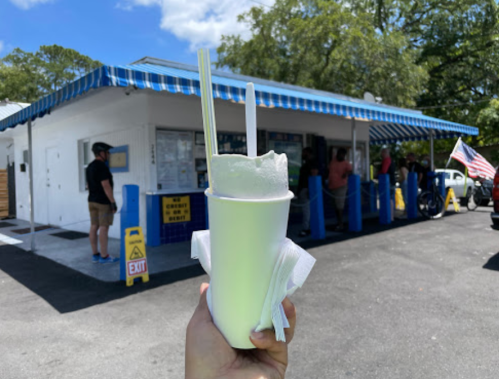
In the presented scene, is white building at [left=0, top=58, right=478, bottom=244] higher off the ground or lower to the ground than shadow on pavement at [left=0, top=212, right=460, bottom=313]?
higher

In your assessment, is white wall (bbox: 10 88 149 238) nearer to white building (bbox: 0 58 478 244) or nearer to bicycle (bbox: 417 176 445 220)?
white building (bbox: 0 58 478 244)

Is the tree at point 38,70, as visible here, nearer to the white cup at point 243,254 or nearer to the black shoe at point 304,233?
the black shoe at point 304,233

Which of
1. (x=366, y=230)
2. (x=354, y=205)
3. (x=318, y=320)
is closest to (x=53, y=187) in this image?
(x=354, y=205)

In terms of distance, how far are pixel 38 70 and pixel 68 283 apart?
32.1 meters

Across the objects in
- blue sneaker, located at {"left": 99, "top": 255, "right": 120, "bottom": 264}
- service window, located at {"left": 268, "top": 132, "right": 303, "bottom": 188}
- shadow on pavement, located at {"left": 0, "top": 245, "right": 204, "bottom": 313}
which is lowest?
shadow on pavement, located at {"left": 0, "top": 245, "right": 204, "bottom": 313}

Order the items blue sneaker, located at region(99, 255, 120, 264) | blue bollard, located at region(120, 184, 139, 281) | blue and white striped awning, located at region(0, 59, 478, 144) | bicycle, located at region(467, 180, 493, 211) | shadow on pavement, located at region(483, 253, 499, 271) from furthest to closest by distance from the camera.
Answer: bicycle, located at region(467, 180, 493, 211)
blue sneaker, located at region(99, 255, 120, 264)
shadow on pavement, located at region(483, 253, 499, 271)
blue bollard, located at region(120, 184, 139, 281)
blue and white striped awning, located at region(0, 59, 478, 144)

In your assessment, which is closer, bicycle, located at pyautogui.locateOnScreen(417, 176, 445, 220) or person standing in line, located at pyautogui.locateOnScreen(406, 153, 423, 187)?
Answer: bicycle, located at pyautogui.locateOnScreen(417, 176, 445, 220)

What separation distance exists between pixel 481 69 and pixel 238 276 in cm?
2476

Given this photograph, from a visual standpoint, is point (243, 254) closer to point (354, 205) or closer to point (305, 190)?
point (305, 190)

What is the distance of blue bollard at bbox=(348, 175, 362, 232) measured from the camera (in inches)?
352

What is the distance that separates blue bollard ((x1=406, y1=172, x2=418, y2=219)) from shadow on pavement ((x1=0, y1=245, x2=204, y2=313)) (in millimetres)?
7402

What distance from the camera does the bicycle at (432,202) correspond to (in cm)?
1080

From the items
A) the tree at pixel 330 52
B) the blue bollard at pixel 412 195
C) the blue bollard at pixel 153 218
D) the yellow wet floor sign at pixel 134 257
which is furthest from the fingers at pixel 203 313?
the tree at pixel 330 52

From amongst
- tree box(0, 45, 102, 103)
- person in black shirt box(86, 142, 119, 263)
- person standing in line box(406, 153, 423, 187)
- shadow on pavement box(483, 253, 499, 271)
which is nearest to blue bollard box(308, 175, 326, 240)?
shadow on pavement box(483, 253, 499, 271)
